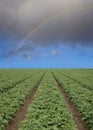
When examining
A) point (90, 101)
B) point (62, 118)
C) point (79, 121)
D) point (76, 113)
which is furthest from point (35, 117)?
point (90, 101)

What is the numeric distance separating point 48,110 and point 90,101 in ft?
13.4

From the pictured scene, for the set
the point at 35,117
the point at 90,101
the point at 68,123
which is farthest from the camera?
the point at 90,101

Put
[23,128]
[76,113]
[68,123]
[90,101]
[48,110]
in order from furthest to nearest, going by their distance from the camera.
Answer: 1. [90,101]
2. [76,113]
3. [48,110]
4. [68,123]
5. [23,128]

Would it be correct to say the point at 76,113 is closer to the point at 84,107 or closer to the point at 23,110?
the point at 84,107

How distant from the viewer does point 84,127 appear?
11695mm

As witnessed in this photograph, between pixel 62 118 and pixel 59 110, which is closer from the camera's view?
pixel 62 118

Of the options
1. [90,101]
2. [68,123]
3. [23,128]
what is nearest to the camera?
[23,128]

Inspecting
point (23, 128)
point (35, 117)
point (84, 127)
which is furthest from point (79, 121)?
point (23, 128)

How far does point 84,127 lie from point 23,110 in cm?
469

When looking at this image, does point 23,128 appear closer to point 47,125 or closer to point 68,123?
point 47,125

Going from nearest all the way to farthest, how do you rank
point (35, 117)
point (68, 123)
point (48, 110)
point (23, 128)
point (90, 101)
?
point (23, 128) → point (68, 123) → point (35, 117) → point (48, 110) → point (90, 101)

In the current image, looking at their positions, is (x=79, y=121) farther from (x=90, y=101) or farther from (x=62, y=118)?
(x=90, y=101)

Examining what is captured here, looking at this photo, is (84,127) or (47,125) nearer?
(47,125)

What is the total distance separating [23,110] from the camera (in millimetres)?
15031
